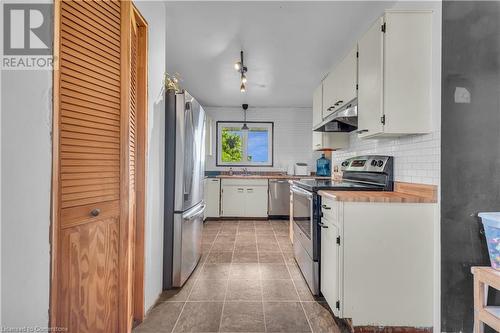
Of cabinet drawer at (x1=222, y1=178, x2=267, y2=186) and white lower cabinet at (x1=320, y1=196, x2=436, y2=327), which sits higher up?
cabinet drawer at (x1=222, y1=178, x2=267, y2=186)

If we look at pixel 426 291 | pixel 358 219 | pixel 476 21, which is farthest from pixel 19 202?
pixel 476 21

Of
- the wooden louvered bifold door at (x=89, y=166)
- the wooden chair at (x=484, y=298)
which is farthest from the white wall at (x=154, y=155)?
the wooden chair at (x=484, y=298)

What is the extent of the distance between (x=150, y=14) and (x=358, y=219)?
202cm

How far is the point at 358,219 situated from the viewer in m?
1.64

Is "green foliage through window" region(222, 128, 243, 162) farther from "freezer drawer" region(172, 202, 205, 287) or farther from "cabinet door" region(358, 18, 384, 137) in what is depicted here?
"cabinet door" region(358, 18, 384, 137)

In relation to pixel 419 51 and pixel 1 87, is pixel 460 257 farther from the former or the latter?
pixel 1 87

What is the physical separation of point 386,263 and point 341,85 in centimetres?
153

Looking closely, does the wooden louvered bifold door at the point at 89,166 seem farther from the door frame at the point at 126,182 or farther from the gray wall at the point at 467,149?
the gray wall at the point at 467,149

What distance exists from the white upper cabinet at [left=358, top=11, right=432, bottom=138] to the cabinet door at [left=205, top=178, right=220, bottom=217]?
3748 millimetres

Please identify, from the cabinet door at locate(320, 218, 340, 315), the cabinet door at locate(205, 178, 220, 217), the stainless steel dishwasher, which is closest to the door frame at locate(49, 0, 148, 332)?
the cabinet door at locate(320, 218, 340, 315)

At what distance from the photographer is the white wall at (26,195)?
905 mm

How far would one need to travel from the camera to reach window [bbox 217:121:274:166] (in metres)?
5.72

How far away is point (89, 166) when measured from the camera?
3.94 feet

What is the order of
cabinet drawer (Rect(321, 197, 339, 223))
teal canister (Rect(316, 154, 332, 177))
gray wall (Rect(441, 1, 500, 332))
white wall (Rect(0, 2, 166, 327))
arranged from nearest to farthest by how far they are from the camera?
white wall (Rect(0, 2, 166, 327)), gray wall (Rect(441, 1, 500, 332)), cabinet drawer (Rect(321, 197, 339, 223)), teal canister (Rect(316, 154, 332, 177))
